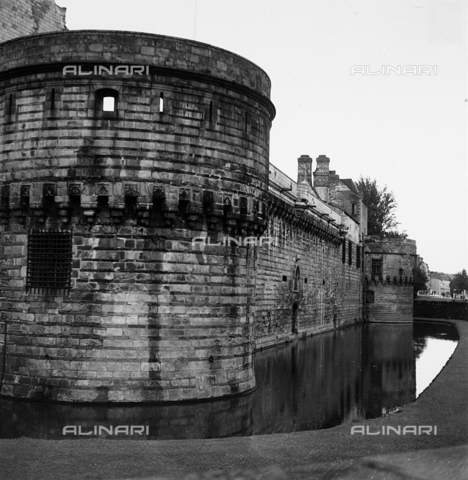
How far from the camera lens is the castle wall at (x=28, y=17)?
78.8ft

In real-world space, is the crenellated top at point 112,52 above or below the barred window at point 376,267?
above

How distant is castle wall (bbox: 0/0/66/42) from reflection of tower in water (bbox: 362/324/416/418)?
57.8 feet

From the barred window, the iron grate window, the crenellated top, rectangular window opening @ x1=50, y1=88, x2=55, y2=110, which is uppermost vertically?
the crenellated top

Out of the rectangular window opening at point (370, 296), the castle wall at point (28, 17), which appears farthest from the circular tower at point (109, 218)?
the rectangular window opening at point (370, 296)

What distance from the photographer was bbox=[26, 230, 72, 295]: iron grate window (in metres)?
15.1

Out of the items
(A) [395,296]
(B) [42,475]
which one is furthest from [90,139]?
(A) [395,296]

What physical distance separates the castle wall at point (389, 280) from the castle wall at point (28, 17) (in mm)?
38921

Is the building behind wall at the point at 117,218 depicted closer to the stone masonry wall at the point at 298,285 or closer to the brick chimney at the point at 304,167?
the stone masonry wall at the point at 298,285

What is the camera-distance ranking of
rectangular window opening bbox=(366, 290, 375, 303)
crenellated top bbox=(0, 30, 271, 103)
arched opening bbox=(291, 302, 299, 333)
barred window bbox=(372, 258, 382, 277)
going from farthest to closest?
barred window bbox=(372, 258, 382, 277) → rectangular window opening bbox=(366, 290, 375, 303) → arched opening bbox=(291, 302, 299, 333) → crenellated top bbox=(0, 30, 271, 103)

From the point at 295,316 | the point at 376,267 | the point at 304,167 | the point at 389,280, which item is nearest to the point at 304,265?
the point at 295,316

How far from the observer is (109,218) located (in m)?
15.1

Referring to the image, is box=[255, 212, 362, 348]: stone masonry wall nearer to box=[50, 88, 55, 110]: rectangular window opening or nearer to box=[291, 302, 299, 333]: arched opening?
box=[291, 302, 299, 333]: arched opening

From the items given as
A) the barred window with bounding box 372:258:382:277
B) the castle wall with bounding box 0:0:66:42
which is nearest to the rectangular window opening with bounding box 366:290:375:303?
the barred window with bounding box 372:258:382:277

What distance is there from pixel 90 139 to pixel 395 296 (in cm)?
4704
